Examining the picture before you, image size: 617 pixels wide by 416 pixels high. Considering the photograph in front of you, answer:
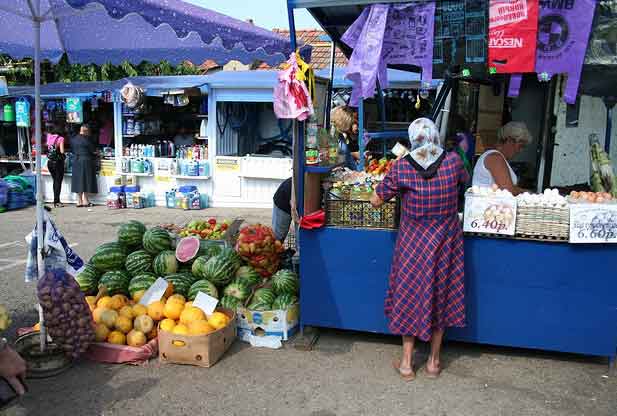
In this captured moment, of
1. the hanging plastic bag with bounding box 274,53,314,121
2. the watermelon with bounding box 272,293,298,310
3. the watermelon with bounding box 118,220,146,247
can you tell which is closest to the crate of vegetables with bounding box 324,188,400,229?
the hanging plastic bag with bounding box 274,53,314,121

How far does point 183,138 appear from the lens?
42.0ft

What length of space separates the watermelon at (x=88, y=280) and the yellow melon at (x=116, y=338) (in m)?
0.91

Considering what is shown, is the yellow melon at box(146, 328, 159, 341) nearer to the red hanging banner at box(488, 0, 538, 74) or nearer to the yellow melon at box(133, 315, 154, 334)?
the yellow melon at box(133, 315, 154, 334)

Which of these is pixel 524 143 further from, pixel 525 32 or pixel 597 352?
pixel 597 352

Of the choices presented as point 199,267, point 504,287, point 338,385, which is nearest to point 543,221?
point 504,287

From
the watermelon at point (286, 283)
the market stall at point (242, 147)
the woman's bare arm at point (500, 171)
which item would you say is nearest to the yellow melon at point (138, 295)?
the watermelon at point (286, 283)

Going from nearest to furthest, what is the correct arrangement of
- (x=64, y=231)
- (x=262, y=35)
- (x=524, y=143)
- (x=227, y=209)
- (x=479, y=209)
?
(x=479, y=209) → (x=524, y=143) → (x=262, y=35) → (x=64, y=231) → (x=227, y=209)

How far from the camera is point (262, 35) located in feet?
21.6

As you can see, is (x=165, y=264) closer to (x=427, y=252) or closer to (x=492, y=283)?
(x=427, y=252)

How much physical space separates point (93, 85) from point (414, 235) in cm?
1087

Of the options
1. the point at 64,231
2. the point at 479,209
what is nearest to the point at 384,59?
the point at 479,209

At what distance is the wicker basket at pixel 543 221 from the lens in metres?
4.15

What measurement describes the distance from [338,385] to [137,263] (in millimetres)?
2448

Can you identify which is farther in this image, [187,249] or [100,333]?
[187,249]
